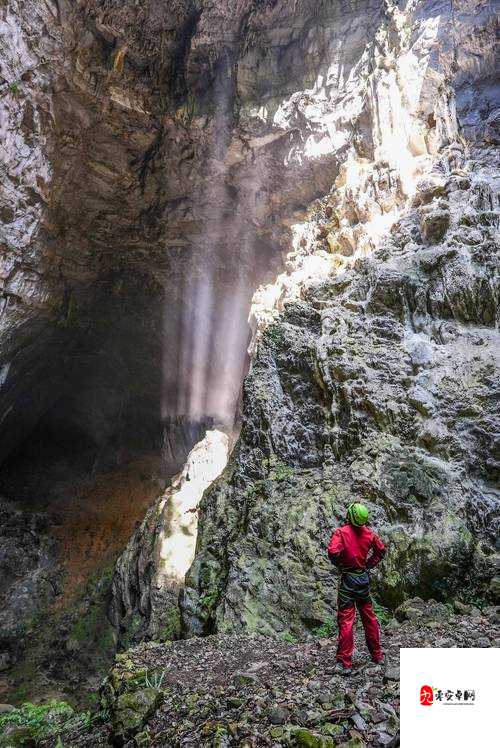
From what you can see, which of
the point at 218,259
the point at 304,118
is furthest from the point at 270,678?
the point at 218,259

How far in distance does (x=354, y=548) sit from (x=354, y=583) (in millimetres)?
297

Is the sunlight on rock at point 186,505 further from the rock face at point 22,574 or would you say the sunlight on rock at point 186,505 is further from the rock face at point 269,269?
the rock face at point 22,574

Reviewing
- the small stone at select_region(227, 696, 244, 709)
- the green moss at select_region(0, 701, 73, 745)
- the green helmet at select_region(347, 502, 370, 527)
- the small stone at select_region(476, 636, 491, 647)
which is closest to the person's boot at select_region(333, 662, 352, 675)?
the small stone at select_region(227, 696, 244, 709)

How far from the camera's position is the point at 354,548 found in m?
4.09

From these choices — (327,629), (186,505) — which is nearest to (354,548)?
(327,629)

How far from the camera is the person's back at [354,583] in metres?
3.98

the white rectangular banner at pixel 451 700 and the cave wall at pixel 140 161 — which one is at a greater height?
the cave wall at pixel 140 161

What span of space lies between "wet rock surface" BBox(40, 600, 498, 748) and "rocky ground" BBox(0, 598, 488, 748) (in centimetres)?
1

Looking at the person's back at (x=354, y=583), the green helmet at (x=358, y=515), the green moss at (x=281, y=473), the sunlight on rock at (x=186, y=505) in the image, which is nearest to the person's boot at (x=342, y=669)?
the person's back at (x=354, y=583)

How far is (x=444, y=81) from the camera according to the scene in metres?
12.0

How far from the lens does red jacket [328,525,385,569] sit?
13.3 ft

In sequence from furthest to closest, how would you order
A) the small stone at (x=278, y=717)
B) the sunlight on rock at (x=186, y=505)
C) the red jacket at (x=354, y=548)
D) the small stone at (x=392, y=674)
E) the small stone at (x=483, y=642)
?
1. the sunlight on rock at (x=186, y=505)
2. the small stone at (x=483, y=642)
3. the red jacket at (x=354, y=548)
4. the small stone at (x=392, y=674)
5. the small stone at (x=278, y=717)

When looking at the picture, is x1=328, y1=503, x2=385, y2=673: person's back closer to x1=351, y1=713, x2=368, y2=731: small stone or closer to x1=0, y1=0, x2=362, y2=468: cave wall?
x1=351, y1=713, x2=368, y2=731: small stone

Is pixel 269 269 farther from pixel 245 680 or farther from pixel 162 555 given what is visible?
pixel 245 680
